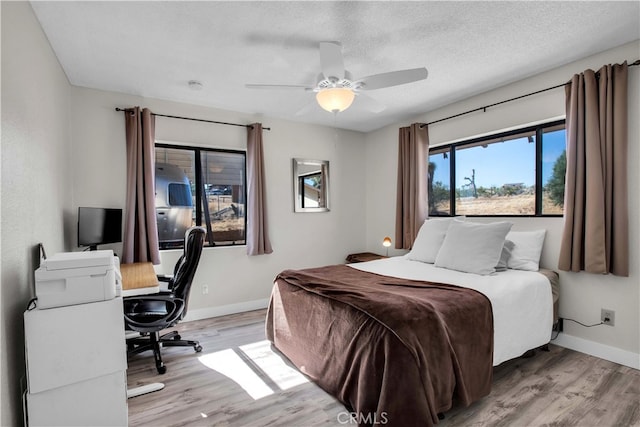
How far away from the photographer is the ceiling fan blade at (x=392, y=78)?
2166 mm

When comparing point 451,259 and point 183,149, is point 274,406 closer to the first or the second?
point 451,259

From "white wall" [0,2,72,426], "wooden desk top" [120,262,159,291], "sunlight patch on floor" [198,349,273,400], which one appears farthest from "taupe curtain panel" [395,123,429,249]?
"white wall" [0,2,72,426]

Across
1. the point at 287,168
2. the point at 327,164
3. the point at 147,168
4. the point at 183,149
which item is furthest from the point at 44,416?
the point at 327,164

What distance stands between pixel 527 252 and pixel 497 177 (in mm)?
973

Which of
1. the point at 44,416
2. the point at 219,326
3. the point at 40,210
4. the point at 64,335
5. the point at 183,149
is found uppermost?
the point at 183,149

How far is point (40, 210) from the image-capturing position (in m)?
1.93

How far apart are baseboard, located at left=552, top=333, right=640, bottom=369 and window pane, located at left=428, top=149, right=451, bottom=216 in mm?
1714

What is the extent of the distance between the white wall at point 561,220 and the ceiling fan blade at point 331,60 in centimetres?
203

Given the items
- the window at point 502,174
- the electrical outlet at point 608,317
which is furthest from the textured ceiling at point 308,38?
the electrical outlet at point 608,317

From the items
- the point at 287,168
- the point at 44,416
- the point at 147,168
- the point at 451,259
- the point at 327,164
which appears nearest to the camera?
the point at 44,416

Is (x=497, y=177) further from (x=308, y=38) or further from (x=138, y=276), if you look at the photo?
(x=138, y=276)

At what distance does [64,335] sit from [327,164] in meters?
3.72

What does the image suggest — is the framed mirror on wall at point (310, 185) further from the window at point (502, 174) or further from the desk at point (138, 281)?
the desk at point (138, 281)

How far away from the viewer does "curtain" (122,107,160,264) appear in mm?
3166
